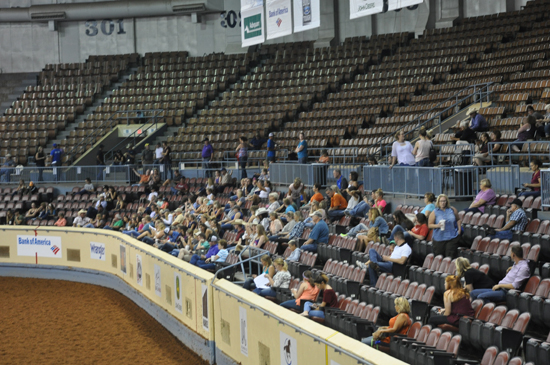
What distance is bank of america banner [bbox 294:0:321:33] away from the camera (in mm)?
18270

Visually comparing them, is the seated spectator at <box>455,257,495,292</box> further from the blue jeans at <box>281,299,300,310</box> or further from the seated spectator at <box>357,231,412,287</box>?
the blue jeans at <box>281,299,300,310</box>

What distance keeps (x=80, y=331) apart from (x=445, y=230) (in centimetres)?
710

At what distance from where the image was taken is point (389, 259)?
31.7 ft

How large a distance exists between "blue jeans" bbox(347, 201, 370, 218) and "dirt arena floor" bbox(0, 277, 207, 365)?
415 cm

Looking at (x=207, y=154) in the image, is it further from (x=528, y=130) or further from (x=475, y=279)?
(x=475, y=279)

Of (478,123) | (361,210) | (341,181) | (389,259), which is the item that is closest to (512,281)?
(389,259)

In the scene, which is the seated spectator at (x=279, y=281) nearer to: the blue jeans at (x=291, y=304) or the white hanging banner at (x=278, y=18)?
the blue jeans at (x=291, y=304)

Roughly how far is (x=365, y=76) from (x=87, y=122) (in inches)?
462

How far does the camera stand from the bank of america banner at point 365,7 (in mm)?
15662

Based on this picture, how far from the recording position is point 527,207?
34.5 feet

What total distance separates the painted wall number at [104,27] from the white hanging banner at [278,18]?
15217 mm

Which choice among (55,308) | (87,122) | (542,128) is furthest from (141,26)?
(542,128)

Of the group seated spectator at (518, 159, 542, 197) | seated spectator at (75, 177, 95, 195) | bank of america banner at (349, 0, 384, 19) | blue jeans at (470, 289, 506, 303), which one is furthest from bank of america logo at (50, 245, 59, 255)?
blue jeans at (470, 289, 506, 303)

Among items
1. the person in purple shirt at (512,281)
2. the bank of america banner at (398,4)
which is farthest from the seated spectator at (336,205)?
the person in purple shirt at (512,281)
